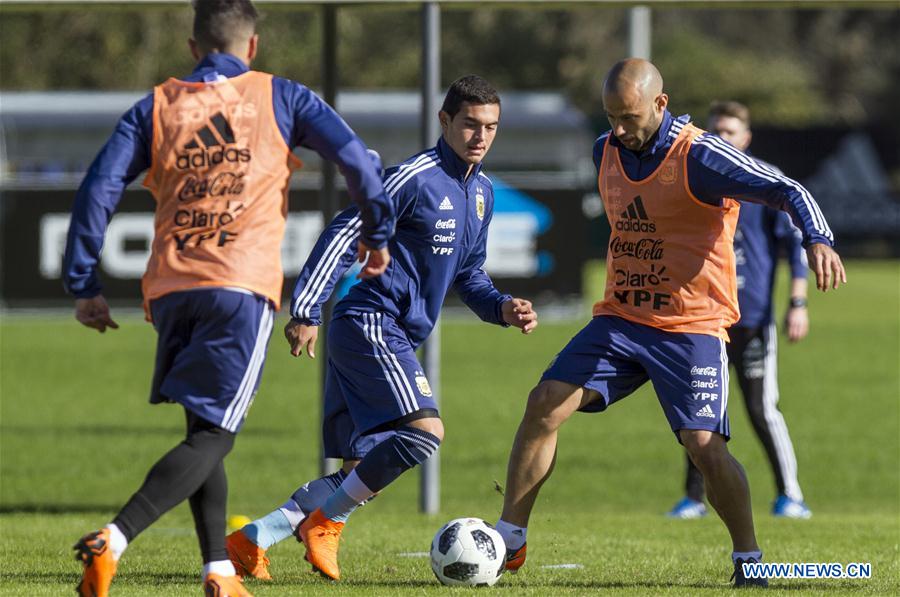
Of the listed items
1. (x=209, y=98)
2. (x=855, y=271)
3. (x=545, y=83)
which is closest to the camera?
(x=209, y=98)

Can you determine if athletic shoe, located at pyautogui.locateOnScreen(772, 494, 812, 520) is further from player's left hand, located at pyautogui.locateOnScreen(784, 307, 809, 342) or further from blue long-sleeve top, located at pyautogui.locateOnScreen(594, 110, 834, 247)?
blue long-sleeve top, located at pyautogui.locateOnScreen(594, 110, 834, 247)

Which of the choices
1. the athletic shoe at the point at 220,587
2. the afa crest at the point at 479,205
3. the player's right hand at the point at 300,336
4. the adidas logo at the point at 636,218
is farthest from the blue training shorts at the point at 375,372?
the athletic shoe at the point at 220,587

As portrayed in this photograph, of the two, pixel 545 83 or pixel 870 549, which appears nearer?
pixel 870 549

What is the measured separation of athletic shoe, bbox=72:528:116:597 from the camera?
17.2 feet

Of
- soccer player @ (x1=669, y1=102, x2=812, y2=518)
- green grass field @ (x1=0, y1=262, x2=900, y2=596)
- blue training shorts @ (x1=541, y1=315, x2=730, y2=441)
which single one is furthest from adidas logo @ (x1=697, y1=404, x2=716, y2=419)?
soccer player @ (x1=669, y1=102, x2=812, y2=518)

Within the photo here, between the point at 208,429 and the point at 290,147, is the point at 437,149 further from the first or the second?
the point at 208,429

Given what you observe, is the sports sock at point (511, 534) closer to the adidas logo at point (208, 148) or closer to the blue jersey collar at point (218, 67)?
the adidas logo at point (208, 148)

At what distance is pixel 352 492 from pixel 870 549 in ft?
9.35

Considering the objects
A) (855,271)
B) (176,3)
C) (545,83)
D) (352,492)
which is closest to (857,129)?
(855,271)

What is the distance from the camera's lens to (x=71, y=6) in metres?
9.84

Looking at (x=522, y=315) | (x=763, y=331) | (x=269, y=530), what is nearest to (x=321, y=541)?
(x=269, y=530)

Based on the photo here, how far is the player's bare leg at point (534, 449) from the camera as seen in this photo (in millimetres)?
6633

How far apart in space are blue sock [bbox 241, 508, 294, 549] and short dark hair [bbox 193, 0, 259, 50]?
7.33ft

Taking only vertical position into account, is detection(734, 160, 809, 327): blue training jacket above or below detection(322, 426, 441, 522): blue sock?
above
